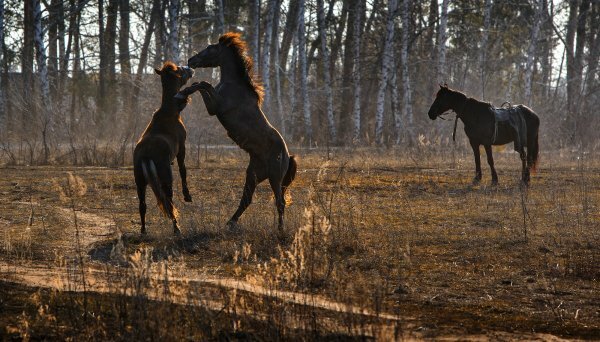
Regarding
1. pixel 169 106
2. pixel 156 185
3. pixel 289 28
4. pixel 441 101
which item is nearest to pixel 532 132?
pixel 441 101

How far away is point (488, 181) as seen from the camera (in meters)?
16.3

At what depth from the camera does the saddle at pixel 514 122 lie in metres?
16.1

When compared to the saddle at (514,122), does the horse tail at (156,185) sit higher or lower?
lower

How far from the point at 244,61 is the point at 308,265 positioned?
4.39 meters

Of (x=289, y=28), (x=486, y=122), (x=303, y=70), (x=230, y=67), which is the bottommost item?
(x=486, y=122)

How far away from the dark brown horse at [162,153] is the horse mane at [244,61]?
89 cm

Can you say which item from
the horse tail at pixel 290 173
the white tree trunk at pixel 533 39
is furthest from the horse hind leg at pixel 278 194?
the white tree trunk at pixel 533 39

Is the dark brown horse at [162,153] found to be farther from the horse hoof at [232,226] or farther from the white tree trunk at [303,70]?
the white tree trunk at [303,70]

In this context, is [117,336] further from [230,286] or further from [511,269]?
[511,269]

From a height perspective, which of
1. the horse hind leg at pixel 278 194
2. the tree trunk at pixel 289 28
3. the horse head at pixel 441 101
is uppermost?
the tree trunk at pixel 289 28

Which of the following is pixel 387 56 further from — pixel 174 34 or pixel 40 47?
pixel 40 47

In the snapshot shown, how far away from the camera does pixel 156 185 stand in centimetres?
923

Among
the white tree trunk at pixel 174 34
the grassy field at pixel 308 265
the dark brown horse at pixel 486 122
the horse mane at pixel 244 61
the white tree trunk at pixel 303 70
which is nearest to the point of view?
the grassy field at pixel 308 265

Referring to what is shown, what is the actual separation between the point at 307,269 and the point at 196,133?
74.2 feet
